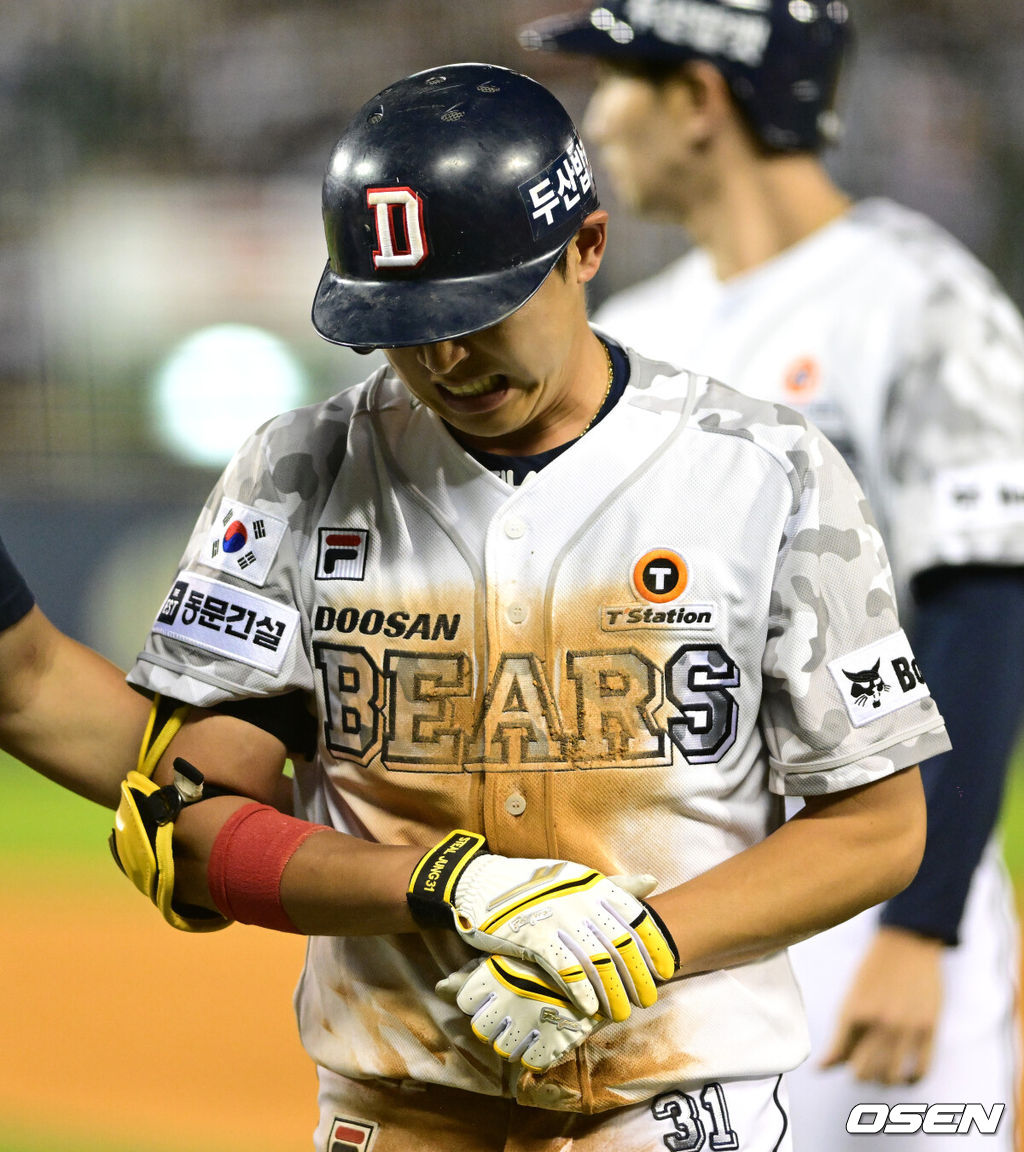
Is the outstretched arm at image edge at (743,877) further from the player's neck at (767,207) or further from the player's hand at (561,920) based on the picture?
the player's neck at (767,207)

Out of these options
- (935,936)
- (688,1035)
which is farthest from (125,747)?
(935,936)

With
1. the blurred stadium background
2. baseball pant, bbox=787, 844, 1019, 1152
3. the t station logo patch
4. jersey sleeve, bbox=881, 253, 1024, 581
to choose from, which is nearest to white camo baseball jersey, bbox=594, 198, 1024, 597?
jersey sleeve, bbox=881, 253, 1024, 581

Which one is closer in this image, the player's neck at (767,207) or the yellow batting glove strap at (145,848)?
the yellow batting glove strap at (145,848)

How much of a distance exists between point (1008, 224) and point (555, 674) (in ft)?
22.8

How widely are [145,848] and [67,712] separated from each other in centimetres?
34

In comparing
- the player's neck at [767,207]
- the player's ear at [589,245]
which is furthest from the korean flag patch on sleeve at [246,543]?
the player's neck at [767,207]

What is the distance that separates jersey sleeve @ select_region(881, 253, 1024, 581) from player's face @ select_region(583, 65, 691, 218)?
64cm

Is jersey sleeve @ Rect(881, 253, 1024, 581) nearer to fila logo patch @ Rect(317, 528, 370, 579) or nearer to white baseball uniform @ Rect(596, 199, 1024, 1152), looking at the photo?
white baseball uniform @ Rect(596, 199, 1024, 1152)

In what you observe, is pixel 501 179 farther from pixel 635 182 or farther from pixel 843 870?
pixel 635 182

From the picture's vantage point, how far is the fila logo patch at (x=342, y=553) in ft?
5.52

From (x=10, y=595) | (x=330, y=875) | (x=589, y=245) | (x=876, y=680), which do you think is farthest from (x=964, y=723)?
(x=10, y=595)

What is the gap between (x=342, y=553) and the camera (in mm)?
1689

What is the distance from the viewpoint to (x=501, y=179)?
1509mm

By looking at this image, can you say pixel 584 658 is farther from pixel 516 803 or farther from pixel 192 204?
pixel 192 204
